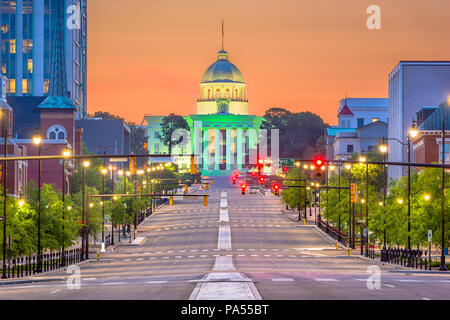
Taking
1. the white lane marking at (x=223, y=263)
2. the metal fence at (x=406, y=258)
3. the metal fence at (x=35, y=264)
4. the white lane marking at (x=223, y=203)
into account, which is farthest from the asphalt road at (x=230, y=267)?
the metal fence at (x=35, y=264)

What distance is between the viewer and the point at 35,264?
222 feet

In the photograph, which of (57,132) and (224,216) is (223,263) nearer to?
(224,216)

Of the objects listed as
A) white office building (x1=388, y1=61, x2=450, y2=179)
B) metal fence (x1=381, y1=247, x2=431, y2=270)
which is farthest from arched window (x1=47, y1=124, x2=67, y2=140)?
metal fence (x1=381, y1=247, x2=431, y2=270)

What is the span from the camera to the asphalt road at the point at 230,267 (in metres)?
37.2

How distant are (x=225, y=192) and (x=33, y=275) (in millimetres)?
134695

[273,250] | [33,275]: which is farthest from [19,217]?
[273,250]

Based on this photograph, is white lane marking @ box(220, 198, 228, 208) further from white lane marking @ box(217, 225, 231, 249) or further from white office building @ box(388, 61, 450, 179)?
white lane marking @ box(217, 225, 231, 249)

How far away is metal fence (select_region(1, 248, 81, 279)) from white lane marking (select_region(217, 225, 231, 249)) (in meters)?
14.5

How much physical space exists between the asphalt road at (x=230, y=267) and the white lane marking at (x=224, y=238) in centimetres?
9

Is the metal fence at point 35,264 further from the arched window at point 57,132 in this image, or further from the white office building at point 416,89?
the white office building at point 416,89

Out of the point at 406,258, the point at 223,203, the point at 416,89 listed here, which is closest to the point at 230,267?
the point at 406,258

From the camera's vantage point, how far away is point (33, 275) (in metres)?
59.2

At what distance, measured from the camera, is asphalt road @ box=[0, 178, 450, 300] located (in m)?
37.2
